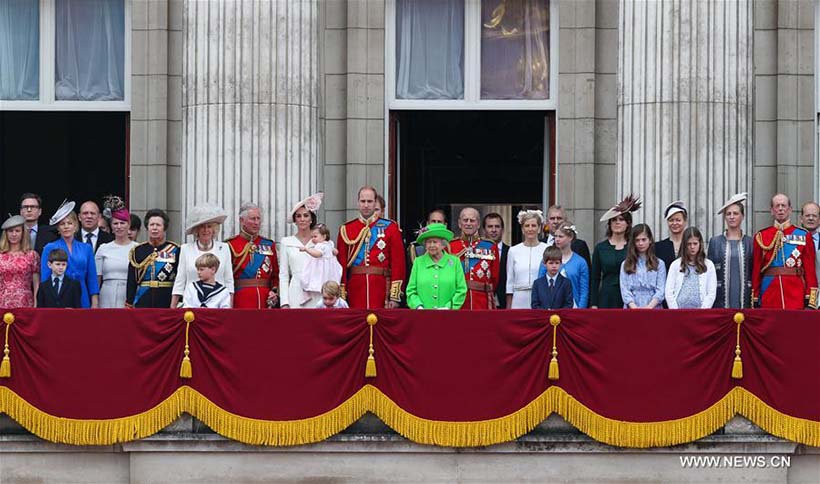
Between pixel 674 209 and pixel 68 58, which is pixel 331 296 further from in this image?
pixel 68 58

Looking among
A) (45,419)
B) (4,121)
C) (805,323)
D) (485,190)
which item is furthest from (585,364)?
(485,190)

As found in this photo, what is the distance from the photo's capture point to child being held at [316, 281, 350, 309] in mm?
16594

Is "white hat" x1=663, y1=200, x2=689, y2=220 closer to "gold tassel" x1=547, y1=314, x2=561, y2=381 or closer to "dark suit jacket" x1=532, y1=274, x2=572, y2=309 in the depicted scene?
"dark suit jacket" x1=532, y1=274, x2=572, y2=309

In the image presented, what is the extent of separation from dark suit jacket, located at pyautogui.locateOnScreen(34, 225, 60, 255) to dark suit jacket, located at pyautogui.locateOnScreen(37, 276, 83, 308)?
0.92 meters

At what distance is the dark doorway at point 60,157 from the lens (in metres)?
21.8

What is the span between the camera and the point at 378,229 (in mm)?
17828

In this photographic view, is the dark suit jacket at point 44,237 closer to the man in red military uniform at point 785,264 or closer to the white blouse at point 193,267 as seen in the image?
the white blouse at point 193,267

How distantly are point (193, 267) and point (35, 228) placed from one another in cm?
238

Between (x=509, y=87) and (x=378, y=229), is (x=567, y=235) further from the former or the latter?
(x=509, y=87)

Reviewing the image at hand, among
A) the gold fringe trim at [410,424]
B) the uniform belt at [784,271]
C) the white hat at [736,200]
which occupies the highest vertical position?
the white hat at [736,200]

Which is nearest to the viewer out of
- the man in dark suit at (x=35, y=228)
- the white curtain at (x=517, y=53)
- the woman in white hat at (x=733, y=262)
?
the woman in white hat at (x=733, y=262)

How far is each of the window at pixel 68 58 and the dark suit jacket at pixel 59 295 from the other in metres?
4.64

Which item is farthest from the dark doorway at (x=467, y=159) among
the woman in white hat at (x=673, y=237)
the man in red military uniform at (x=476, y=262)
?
the woman in white hat at (x=673, y=237)

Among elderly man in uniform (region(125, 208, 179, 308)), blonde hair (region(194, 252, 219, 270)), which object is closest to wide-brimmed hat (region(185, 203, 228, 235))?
elderly man in uniform (region(125, 208, 179, 308))
